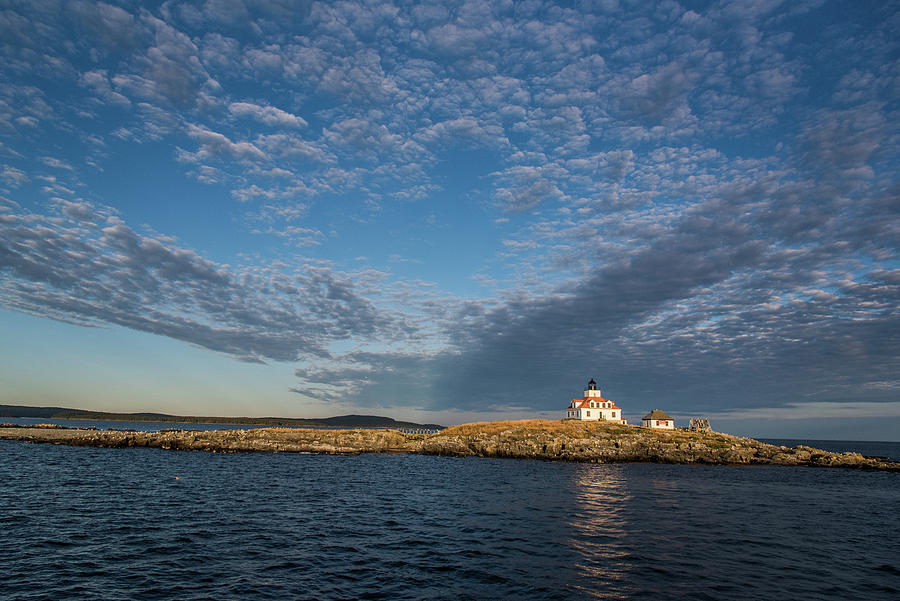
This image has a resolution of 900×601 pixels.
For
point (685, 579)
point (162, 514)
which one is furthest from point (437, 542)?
point (162, 514)

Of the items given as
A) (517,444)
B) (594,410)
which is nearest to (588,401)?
(594,410)

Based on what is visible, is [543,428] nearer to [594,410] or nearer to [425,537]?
[594,410]

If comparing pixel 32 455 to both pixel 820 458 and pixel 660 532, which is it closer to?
pixel 660 532

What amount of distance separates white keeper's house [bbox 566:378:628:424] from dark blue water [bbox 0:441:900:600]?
6889cm

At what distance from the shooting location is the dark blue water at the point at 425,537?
67.0ft

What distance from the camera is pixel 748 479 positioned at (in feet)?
208

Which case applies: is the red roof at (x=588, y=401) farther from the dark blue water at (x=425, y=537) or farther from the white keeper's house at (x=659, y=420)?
the dark blue water at (x=425, y=537)

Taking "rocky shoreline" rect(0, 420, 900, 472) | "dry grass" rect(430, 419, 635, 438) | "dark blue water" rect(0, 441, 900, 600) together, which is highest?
"dry grass" rect(430, 419, 635, 438)

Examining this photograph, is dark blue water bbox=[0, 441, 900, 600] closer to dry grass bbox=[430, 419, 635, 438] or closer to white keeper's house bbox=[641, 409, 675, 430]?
dry grass bbox=[430, 419, 635, 438]

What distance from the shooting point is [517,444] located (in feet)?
295

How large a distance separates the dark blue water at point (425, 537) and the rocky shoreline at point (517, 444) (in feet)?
98.1

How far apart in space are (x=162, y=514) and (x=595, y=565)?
1165 inches

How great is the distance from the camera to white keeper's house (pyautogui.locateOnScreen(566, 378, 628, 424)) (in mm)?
125188

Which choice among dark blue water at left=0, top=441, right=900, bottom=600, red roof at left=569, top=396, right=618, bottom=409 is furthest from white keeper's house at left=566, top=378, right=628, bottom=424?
dark blue water at left=0, top=441, right=900, bottom=600
